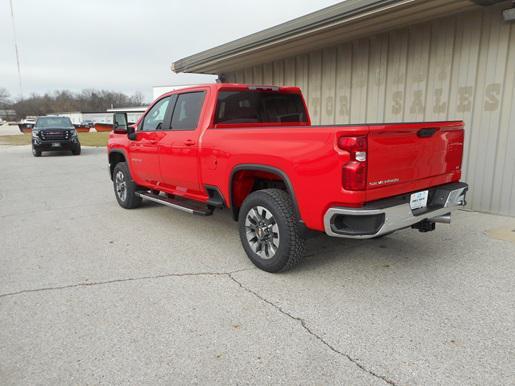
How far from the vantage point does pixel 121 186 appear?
6.95 metres

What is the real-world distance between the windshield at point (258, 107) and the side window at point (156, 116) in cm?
119

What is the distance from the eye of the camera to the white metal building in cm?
572

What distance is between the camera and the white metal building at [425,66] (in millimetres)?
5723

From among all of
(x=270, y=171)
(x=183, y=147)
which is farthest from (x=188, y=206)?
(x=270, y=171)

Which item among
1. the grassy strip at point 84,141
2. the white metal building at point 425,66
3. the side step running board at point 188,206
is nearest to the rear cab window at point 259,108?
the side step running board at point 188,206

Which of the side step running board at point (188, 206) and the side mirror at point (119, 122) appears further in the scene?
the side mirror at point (119, 122)

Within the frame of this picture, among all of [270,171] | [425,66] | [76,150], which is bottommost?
[76,150]

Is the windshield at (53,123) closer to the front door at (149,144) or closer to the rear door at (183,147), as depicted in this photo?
the front door at (149,144)

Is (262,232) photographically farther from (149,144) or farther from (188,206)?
(149,144)

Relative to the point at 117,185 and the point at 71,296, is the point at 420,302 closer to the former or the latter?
the point at 71,296

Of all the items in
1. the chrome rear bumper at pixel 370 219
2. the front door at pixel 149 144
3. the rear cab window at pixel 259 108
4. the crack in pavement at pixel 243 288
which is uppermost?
the rear cab window at pixel 259 108

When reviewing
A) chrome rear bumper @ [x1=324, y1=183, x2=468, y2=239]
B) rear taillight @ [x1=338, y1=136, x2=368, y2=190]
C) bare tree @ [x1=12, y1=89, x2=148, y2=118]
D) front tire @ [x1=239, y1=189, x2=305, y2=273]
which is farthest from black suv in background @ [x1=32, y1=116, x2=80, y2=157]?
bare tree @ [x1=12, y1=89, x2=148, y2=118]

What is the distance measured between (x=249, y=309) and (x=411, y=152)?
194 centimetres

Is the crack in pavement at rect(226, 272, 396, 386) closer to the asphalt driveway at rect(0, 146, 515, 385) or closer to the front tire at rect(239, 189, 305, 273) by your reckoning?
the asphalt driveway at rect(0, 146, 515, 385)
